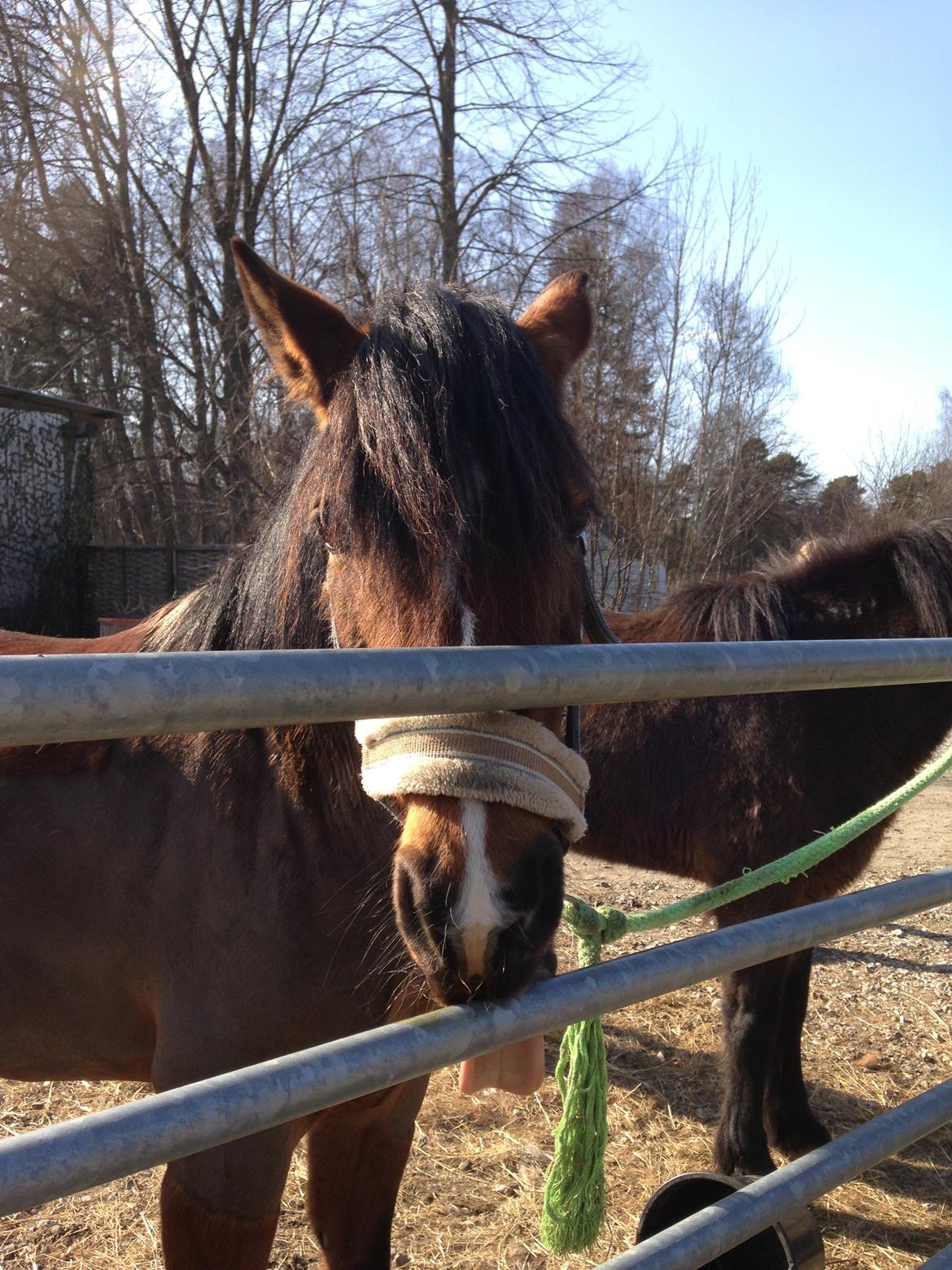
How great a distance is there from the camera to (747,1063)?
3139 mm

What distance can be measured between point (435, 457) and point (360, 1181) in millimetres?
1733

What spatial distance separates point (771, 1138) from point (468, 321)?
330 cm

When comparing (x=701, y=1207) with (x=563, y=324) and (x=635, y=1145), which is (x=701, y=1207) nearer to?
(x=635, y=1145)

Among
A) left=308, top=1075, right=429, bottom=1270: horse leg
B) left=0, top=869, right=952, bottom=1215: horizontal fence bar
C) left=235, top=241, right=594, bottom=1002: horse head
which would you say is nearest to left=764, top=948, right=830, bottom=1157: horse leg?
left=308, top=1075, right=429, bottom=1270: horse leg

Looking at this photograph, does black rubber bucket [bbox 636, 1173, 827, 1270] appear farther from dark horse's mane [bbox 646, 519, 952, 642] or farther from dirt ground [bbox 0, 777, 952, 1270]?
dark horse's mane [bbox 646, 519, 952, 642]

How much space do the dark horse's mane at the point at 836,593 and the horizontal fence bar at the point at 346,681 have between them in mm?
2453

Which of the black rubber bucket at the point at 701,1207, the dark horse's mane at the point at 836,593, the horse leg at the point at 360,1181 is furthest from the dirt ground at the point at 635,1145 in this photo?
the dark horse's mane at the point at 836,593

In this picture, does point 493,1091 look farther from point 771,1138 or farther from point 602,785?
point 602,785

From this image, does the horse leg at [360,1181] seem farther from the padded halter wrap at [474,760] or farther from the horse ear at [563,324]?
the horse ear at [563,324]

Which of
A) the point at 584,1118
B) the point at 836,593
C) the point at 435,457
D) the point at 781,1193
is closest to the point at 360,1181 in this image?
the point at 584,1118

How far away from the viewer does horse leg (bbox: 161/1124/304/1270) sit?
1.56 m

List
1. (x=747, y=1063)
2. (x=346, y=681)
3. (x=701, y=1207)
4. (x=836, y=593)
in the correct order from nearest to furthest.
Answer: (x=346, y=681) < (x=701, y=1207) < (x=747, y=1063) < (x=836, y=593)

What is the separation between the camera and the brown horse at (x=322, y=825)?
1.30 meters

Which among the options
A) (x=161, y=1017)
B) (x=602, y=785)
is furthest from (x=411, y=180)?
(x=161, y=1017)
